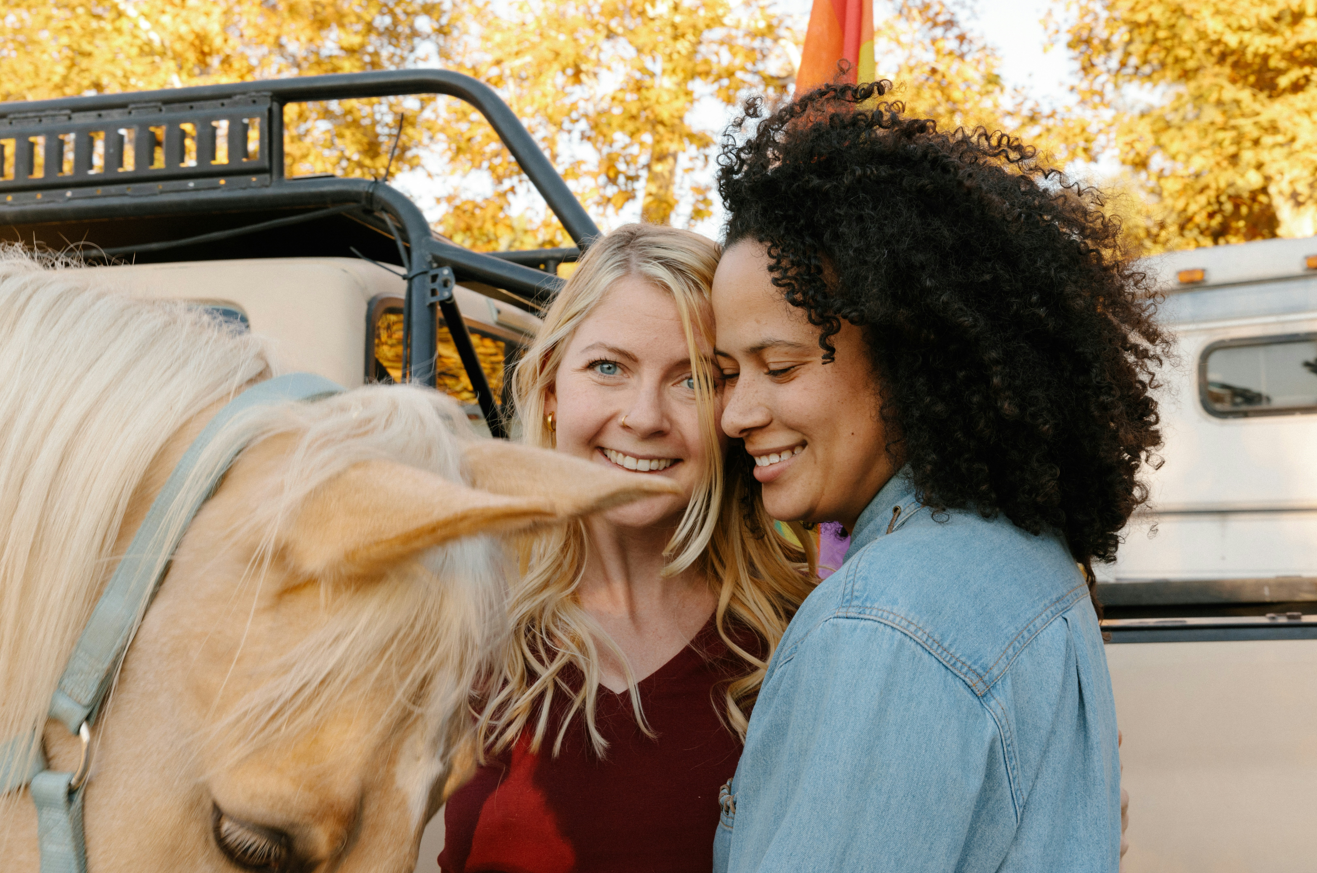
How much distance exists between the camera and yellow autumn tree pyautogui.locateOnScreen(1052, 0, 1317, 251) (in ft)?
27.7

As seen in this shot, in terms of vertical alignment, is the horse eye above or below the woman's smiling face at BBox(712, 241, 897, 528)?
below

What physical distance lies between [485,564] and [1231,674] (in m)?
2.41

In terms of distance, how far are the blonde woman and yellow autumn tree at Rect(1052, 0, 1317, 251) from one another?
7.84 metres

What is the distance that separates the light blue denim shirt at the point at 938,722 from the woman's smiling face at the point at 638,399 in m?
0.70

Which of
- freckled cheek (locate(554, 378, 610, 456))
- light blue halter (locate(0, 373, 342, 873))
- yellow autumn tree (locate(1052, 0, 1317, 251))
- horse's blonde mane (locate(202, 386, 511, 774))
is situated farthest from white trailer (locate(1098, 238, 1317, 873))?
yellow autumn tree (locate(1052, 0, 1317, 251))

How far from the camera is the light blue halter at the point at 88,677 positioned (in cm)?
88

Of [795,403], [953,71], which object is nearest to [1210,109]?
[953,71]

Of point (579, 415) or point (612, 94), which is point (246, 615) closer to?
point (579, 415)

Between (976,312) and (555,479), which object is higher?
(976,312)

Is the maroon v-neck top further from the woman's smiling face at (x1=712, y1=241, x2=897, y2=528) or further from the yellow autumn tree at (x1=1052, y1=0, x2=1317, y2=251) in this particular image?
the yellow autumn tree at (x1=1052, y1=0, x2=1317, y2=251)

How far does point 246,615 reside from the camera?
3.00ft

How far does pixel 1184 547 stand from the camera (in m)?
5.18

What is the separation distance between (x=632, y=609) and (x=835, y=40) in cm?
215

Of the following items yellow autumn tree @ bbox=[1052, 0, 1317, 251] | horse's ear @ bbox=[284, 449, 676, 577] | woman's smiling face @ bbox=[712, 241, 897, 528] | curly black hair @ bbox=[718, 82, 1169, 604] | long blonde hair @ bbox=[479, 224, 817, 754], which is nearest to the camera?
horse's ear @ bbox=[284, 449, 676, 577]
